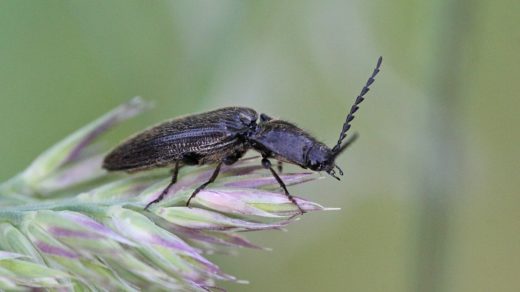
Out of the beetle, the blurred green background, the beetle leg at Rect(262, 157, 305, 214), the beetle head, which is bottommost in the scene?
the beetle leg at Rect(262, 157, 305, 214)

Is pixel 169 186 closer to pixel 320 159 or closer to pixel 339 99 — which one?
pixel 320 159

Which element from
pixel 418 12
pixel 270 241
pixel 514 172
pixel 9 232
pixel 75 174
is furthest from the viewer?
pixel 514 172

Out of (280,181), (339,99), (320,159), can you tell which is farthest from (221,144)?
(339,99)

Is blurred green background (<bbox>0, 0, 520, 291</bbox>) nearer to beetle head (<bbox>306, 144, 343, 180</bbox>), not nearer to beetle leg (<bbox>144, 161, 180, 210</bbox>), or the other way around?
beetle head (<bbox>306, 144, 343, 180</bbox>)

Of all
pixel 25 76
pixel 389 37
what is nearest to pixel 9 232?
pixel 25 76

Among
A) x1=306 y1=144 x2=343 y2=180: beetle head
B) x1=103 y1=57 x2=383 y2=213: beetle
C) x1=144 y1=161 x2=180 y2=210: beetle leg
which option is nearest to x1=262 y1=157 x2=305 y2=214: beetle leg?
x1=103 y1=57 x2=383 y2=213: beetle

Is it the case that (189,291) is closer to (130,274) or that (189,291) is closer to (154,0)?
(130,274)
